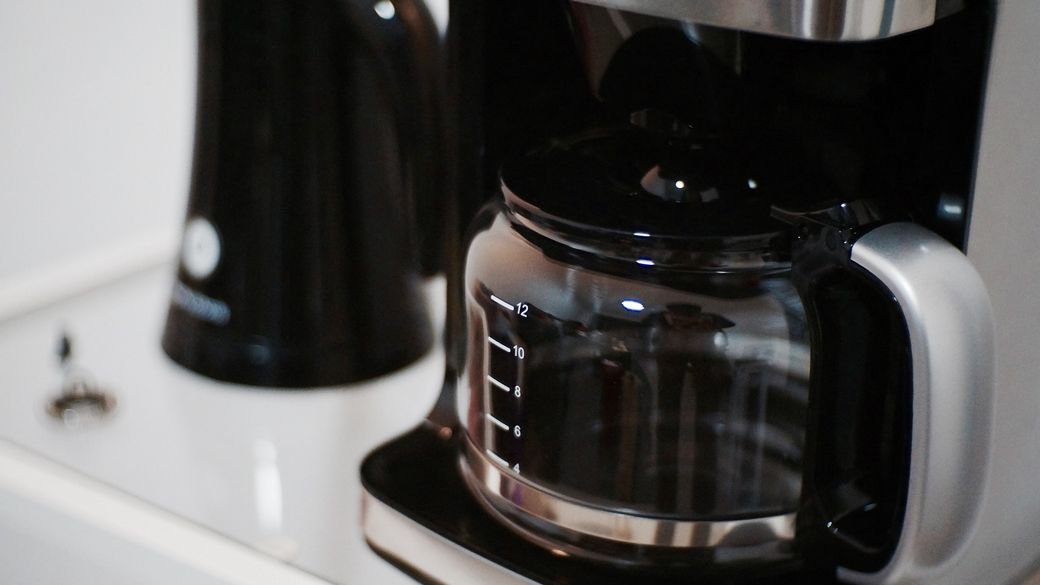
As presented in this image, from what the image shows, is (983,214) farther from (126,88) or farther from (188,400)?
(126,88)

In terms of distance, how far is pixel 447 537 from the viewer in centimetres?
59

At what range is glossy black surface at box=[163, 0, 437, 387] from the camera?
0.75m

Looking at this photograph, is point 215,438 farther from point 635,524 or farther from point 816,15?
point 816,15

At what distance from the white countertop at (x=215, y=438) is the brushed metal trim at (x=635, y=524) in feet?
0.29

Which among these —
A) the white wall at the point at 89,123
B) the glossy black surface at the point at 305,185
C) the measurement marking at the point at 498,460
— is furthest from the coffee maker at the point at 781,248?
the white wall at the point at 89,123

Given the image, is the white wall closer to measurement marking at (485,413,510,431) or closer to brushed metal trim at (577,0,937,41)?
measurement marking at (485,413,510,431)

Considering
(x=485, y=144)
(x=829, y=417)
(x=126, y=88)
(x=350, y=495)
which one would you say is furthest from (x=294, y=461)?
(x=126, y=88)

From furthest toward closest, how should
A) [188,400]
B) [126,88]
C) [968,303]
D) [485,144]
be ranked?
[126,88]
[188,400]
[485,144]
[968,303]

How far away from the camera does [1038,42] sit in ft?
1.59

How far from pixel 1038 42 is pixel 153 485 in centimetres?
50

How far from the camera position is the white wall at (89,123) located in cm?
112

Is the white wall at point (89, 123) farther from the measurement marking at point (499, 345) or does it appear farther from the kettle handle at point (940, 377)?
the kettle handle at point (940, 377)

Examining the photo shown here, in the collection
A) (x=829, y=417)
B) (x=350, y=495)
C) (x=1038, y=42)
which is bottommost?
(x=350, y=495)

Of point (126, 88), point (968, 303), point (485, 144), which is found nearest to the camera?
point (968, 303)
